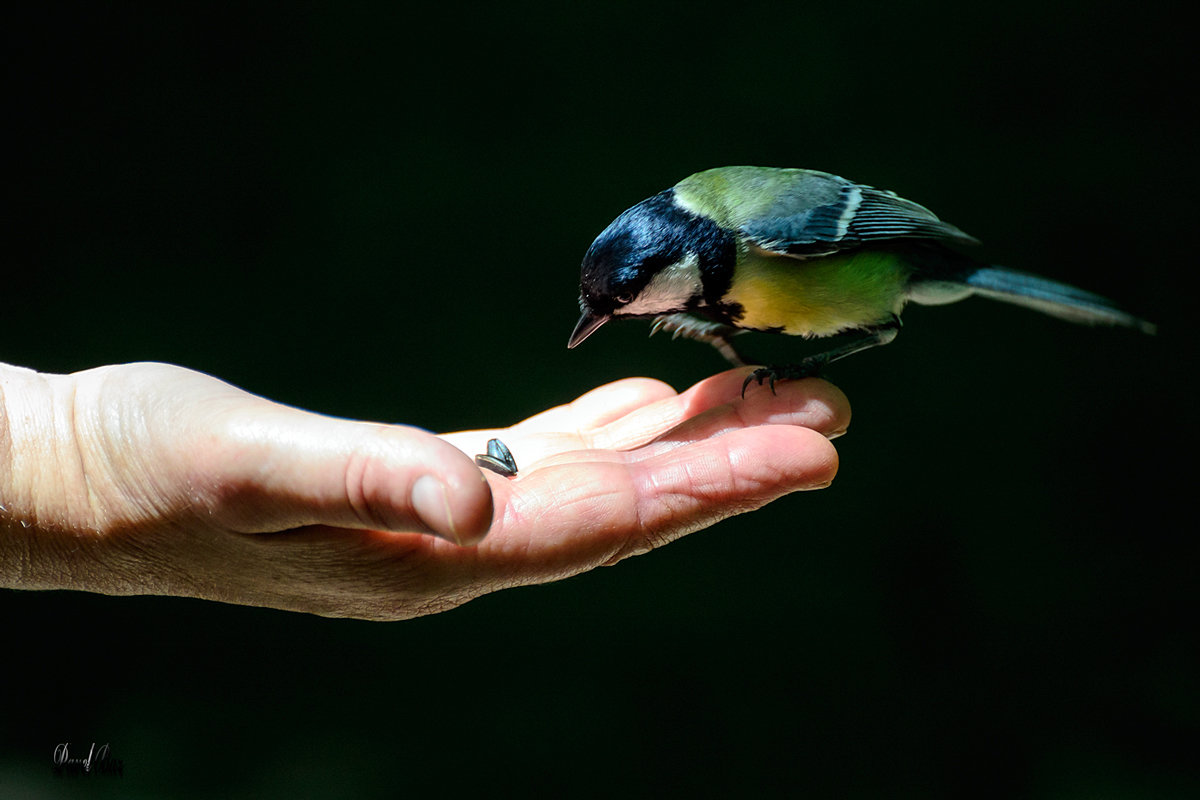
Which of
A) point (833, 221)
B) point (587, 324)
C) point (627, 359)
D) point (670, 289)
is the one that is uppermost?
point (833, 221)

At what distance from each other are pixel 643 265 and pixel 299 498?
3.04 ft

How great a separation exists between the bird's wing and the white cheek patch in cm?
14

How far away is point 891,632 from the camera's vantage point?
115 inches

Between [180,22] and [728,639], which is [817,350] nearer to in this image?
[728,639]

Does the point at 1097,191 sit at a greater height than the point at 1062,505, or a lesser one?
greater

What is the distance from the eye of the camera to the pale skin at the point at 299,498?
1.04 metres

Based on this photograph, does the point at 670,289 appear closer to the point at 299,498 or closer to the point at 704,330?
the point at 704,330

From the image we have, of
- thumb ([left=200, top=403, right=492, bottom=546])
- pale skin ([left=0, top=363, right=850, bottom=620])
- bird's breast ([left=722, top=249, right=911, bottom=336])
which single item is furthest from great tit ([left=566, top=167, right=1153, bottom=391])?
thumb ([left=200, top=403, right=492, bottom=546])

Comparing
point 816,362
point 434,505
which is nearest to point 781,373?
point 816,362

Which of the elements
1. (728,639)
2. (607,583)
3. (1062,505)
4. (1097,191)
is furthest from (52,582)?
(1097,191)

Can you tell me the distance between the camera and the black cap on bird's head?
1780mm

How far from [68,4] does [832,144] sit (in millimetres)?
2540

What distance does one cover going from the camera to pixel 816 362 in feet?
6.32

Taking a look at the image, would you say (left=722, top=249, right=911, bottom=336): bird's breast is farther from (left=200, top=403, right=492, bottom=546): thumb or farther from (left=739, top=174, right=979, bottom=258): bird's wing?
(left=200, top=403, right=492, bottom=546): thumb
